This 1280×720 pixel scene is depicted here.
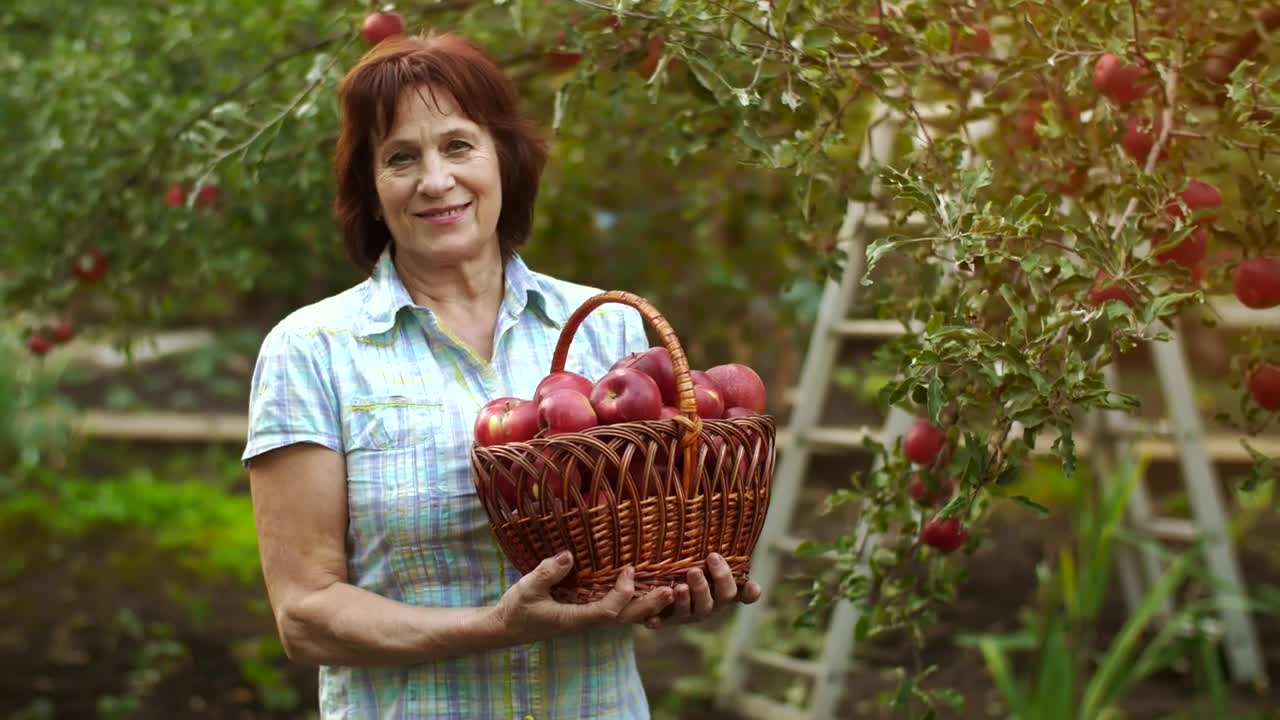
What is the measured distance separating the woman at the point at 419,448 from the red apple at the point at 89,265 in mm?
1471

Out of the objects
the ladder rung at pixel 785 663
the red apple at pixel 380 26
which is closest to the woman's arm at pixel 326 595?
the red apple at pixel 380 26

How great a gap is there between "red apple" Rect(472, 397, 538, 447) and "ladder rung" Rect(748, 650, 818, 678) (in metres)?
2.30

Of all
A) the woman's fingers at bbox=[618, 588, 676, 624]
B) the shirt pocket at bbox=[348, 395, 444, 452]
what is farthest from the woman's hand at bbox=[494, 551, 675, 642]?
the shirt pocket at bbox=[348, 395, 444, 452]

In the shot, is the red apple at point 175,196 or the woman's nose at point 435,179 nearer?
the woman's nose at point 435,179

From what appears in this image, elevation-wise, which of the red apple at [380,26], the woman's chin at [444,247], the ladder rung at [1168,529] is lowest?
the ladder rung at [1168,529]

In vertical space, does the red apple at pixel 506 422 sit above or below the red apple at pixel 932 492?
above

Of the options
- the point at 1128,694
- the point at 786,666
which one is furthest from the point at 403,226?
the point at 1128,694

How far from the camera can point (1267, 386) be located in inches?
81.7

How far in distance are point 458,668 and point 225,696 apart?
2.73 m

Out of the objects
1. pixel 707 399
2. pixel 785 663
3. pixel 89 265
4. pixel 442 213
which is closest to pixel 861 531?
pixel 785 663

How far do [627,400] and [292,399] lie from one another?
1.37 ft

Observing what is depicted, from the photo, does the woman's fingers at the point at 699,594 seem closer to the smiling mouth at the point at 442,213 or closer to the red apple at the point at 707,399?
the red apple at the point at 707,399

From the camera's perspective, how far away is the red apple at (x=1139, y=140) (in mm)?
2084

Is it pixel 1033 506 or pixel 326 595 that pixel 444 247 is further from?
pixel 1033 506
